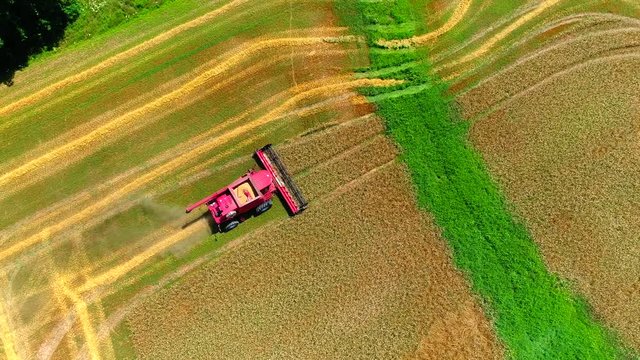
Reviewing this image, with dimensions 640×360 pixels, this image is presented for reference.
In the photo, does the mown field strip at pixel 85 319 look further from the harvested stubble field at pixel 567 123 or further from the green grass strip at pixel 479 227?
the harvested stubble field at pixel 567 123

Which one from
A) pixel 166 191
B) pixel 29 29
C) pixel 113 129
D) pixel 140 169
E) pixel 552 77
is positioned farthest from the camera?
pixel 552 77

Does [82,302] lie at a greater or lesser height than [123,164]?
lesser

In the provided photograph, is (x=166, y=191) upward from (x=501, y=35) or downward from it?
upward

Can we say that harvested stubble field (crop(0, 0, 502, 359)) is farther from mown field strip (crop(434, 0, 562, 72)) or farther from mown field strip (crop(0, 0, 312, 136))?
mown field strip (crop(434, 0, 562, 72))

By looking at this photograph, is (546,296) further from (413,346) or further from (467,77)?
(467,77)

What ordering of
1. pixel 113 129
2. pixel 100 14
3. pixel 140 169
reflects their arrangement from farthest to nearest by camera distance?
pixel 100 14 → pixel 113 129 → pixel 140 169

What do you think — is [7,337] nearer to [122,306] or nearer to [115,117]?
[122,306]

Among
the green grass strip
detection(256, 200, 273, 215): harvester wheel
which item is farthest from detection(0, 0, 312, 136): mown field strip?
detection(256, 200, 273, 215): harvester wheel

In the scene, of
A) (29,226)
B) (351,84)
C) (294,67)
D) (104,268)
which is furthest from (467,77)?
(29,226)

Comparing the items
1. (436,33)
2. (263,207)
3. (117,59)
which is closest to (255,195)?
(263,207)
